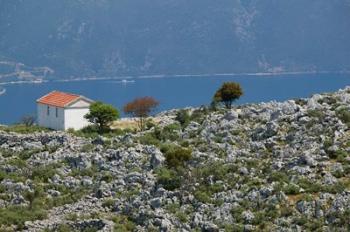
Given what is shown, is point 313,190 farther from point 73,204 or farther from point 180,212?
point 73,204

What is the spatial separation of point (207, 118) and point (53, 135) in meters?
9.43

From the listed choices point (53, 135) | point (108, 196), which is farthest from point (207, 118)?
point (108, 196)

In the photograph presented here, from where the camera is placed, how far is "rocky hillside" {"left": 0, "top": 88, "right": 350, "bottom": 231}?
2825 cm

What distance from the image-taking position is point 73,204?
32.1m

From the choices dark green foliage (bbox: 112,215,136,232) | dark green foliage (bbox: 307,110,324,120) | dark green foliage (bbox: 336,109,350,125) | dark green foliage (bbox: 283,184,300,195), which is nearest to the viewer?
dark green foliage (bbox: 112,215,136,232)

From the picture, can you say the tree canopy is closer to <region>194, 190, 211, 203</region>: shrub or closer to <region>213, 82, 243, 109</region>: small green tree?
<region>213, 82, 243, 109</region>: small green tree

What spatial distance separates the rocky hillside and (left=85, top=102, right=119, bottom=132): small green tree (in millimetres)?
6472

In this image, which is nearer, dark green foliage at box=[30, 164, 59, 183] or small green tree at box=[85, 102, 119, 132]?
dark green foliage at box=[30, 164, 59, 183]

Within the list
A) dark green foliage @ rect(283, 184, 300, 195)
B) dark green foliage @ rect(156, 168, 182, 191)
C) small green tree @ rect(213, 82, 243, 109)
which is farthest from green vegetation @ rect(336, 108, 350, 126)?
small green tree @ rect(213, 82, 243, 109)

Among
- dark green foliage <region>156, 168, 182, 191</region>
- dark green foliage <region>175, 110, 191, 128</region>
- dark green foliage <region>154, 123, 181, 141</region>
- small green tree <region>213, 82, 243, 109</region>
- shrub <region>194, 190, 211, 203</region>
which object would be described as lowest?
shrub <region>194, 190, 211, 203</region>

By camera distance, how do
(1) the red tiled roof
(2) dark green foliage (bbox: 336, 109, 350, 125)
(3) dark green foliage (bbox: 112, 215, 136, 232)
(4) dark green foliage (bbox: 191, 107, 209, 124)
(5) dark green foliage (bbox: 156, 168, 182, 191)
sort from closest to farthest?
(3) dark green foliage (bbox: 112, 215, 136, 232)
(5) dark green foliage (bbox: 156, 168, 182, 191)
(2) dark green foliage (bbox: 336, 109, 350, 125)
(4) dark green foliage (bbox: 191, 107, 209, 124)
(1) the red tiled roof

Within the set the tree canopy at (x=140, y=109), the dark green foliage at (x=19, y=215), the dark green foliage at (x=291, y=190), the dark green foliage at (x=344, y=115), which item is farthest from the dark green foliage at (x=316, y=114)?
the tree canopy at (x=140, y=109)

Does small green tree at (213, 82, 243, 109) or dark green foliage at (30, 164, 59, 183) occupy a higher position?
small green tree at (213, 82, 243, 109)

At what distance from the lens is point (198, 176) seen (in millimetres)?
32656
